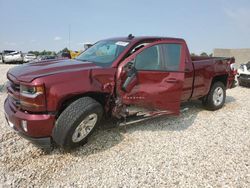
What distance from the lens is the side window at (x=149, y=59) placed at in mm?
4043

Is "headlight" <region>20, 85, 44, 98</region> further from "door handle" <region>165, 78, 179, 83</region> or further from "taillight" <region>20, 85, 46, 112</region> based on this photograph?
"door handle" <region>165, 78, 179, 83</region>

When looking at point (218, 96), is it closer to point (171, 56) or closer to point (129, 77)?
point (171, 56)

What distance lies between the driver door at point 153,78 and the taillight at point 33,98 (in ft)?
4.07

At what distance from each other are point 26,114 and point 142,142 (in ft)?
6.37

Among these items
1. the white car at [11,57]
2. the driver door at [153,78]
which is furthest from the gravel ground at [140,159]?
the white car at [11,57]

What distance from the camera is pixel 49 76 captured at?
10.5ft

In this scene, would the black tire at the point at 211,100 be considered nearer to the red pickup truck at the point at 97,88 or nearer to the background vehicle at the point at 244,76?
the red pickup truck at the point at 97,88

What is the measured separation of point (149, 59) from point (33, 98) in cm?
211

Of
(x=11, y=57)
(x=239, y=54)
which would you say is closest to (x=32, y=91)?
(x=239, y=54)

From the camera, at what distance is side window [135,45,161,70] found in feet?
13.3

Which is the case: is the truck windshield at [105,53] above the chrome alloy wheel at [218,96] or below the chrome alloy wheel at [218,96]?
above

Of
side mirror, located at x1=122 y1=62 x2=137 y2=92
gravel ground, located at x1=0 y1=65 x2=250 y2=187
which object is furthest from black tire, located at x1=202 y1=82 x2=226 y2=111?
side mirror, located at x1=122 y1=62 x2=137 y2=92

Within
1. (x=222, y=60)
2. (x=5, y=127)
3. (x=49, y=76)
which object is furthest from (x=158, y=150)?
(x=222, y=60)

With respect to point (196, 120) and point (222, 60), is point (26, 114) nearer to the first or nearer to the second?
point (196, 120)
